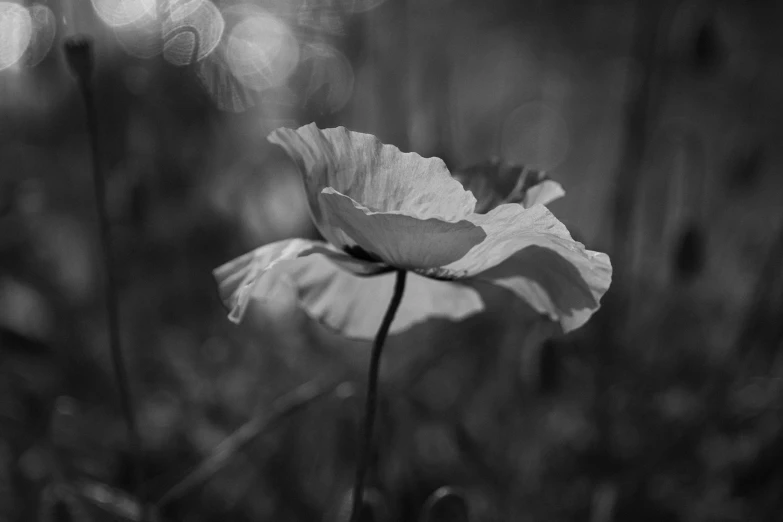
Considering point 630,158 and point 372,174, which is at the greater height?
point 372,174

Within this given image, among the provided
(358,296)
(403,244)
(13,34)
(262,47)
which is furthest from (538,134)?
(403,244)

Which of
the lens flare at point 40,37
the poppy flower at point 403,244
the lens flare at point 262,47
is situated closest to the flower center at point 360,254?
the poppy flower at point 403,244

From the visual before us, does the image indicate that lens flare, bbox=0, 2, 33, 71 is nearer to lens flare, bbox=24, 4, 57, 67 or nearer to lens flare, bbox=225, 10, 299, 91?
lens flare, bbox=24, 4, 57, 67

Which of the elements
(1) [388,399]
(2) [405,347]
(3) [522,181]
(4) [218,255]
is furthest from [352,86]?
(3) [522,181]

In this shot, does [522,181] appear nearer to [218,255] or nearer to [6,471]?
[6,471]

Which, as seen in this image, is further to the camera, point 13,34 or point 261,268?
point 13,34

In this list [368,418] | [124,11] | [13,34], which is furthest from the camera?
[124,11]

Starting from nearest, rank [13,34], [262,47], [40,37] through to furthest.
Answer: [40,37] < [13,34] < [262,47]

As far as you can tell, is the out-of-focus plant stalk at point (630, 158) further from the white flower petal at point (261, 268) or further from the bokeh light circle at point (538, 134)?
the bokeh light circle at point (538, 134)

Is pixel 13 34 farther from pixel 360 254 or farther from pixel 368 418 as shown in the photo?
pixel 368 418
